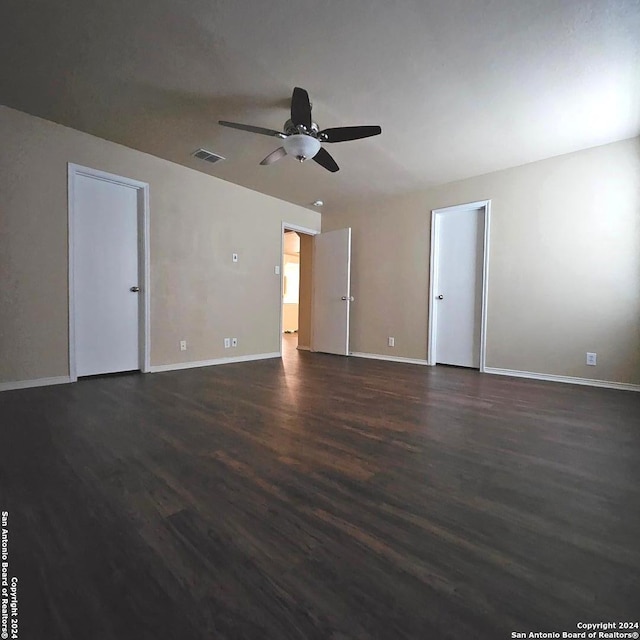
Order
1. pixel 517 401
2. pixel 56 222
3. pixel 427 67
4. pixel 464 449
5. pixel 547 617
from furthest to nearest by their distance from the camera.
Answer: pixel 56 222
pixel 517 401
pixel 427 67
pixel 464 449
pixel 547 617

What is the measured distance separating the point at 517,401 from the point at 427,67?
258 centimetres

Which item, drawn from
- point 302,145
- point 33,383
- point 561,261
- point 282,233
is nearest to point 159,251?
point 33,383

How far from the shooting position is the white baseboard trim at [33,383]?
286 centimetres

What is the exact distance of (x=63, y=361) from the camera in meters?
3.15

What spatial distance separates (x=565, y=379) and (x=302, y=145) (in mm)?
3509

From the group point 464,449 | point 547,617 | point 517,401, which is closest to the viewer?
point 547,617

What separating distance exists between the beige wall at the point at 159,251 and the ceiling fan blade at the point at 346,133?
2.12m

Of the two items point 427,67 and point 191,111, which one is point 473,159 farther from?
point 191,111

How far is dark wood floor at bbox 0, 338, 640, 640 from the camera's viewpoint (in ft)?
2.68

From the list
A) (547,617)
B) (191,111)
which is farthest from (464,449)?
(191,111)

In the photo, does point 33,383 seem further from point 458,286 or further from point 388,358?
point 458,286

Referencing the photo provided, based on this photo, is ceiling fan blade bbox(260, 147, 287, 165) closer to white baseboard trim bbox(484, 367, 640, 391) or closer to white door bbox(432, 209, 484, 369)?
white door bbox(432, 209, 484, 369)

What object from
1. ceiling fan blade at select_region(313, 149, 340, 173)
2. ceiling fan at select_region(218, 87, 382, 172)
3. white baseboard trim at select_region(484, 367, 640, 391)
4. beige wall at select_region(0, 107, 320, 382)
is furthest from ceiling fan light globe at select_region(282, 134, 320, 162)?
white baseboard trim at select_region(484, 367, 640, 391)

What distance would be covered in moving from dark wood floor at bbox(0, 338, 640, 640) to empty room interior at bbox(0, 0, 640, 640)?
0.03 feet
